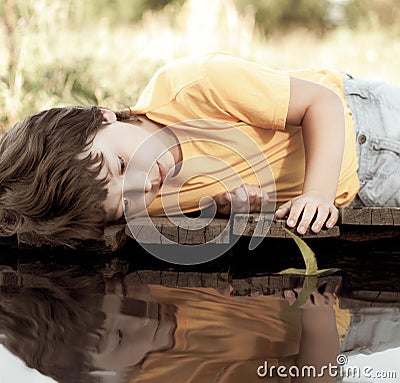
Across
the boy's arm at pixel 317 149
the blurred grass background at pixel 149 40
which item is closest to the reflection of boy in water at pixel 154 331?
the boy's arm at pixel 317 149

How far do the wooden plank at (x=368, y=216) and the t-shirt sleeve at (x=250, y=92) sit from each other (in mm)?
298

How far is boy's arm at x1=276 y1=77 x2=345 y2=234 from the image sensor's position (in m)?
1.78

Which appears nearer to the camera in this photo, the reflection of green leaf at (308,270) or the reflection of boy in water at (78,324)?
the reflection of boy in water at (78,324)

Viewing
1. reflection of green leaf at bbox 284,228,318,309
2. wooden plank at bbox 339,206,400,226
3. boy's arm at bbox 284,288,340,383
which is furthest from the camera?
wooden plank at bbox 339,206,400,226

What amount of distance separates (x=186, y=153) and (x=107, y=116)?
23 centimetres

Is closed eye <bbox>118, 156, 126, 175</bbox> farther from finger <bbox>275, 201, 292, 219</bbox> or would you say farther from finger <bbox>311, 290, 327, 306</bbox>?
finger <bbox>311, 290, 327, 306</bbox>

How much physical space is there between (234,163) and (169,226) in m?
0.27

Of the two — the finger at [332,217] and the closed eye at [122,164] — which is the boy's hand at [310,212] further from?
Answer: the closed eye at [122,164]

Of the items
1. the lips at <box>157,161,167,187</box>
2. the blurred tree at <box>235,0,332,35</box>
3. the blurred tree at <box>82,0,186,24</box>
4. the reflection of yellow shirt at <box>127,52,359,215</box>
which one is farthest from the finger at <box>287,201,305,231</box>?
the blurred tree at <box>235,0,332,35</box>

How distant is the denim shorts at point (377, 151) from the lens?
2.09 m

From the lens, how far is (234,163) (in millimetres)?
1976

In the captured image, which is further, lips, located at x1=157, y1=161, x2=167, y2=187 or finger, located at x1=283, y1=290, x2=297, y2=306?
lips, located at x1=157, y1=161, x2=167, y2=187

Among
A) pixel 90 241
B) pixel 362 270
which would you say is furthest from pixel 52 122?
pixel 362 270

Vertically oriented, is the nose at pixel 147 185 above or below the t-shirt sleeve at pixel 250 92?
below
